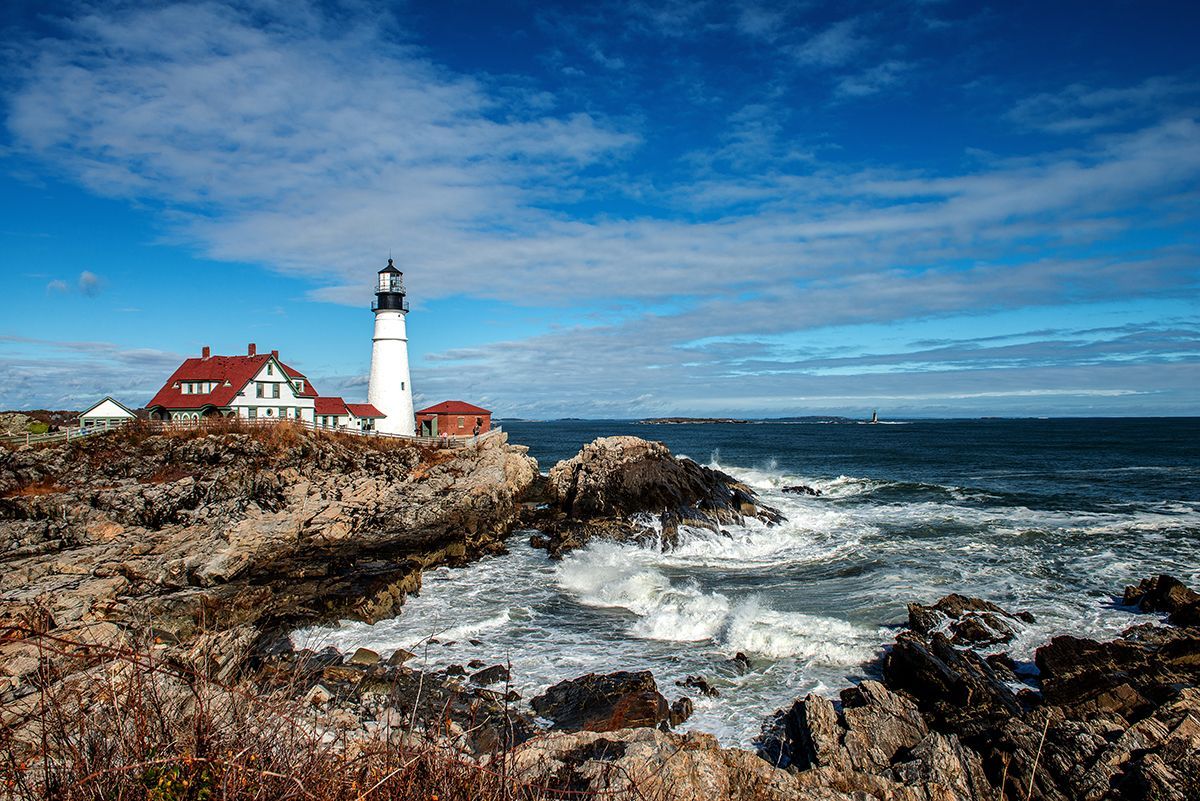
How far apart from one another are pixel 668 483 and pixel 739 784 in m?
21.9

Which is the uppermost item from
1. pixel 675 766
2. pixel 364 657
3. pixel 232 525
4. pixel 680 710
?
Result: pixel 675 766

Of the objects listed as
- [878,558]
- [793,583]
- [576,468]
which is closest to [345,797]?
[793,583]

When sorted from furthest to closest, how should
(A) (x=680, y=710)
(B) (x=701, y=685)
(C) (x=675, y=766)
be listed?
(B) (x=701, y=685), (A) (x=680, y=710), (C) (x=675, y=766)

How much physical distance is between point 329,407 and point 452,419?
26.0ft

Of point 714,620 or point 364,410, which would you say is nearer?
point 714,620

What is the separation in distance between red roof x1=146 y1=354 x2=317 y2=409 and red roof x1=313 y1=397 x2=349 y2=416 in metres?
2.31

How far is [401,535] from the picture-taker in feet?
73.7

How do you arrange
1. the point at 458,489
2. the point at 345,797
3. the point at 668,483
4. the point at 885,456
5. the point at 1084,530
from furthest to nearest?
the point at 885,456
the point at 668,483
the point at 458,489
the point at 1084,530
the point at 345,797

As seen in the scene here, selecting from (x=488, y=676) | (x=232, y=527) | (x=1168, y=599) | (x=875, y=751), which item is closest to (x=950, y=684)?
(x=875, y=751)

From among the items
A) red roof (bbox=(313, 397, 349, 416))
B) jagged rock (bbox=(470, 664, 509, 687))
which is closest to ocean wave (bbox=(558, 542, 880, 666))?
jagged rock (bbox=(470, 664, 509, 687))

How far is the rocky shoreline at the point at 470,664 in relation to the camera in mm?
5672

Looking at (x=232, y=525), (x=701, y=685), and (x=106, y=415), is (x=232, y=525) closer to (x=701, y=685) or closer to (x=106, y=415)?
(x=701, y=685)

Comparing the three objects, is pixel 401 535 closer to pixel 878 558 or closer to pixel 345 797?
pixel 878 558

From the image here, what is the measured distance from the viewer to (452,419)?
42.6 meters
